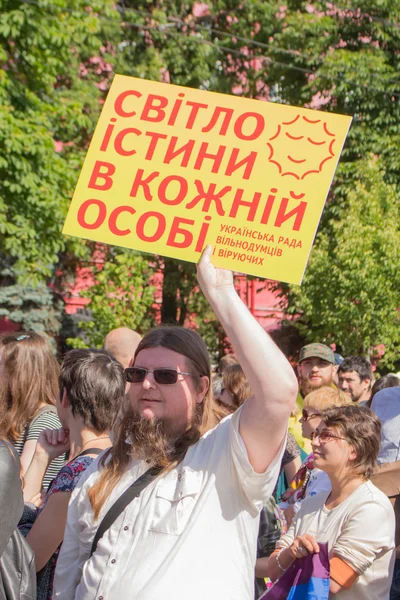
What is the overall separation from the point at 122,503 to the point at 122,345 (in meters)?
3.13

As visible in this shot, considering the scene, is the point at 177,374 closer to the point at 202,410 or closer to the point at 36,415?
the point at 202,410

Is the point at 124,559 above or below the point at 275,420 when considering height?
below

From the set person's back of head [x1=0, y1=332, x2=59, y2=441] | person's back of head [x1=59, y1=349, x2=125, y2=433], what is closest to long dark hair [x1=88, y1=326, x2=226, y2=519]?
person's back of head [x1=59, y1=349, x2=125, y2=433]

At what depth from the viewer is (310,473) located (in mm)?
4660

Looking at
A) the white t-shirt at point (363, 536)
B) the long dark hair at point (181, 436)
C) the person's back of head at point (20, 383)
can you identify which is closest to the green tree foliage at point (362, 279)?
the person's back of head at point (20, 383)

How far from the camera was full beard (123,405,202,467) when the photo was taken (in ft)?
8.32

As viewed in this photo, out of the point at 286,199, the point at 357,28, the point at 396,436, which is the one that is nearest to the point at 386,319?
the point at 357,28


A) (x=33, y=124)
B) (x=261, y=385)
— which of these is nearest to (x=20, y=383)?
(x=261, y=385)

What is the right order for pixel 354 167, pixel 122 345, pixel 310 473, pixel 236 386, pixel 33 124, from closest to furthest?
pixel 310 473, pixel 236 386, pixel 122 345, pixel 33 124, pixel 354 167

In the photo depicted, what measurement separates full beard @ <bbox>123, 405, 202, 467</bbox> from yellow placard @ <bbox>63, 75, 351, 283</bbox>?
569 mm

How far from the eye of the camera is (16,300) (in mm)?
21812

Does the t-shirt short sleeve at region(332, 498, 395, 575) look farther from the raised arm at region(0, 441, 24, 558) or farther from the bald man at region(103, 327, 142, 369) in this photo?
the bald man at region(103, 327, 142, 369)

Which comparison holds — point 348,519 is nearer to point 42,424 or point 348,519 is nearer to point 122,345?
point 42,424

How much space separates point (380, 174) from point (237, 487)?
1802cm
